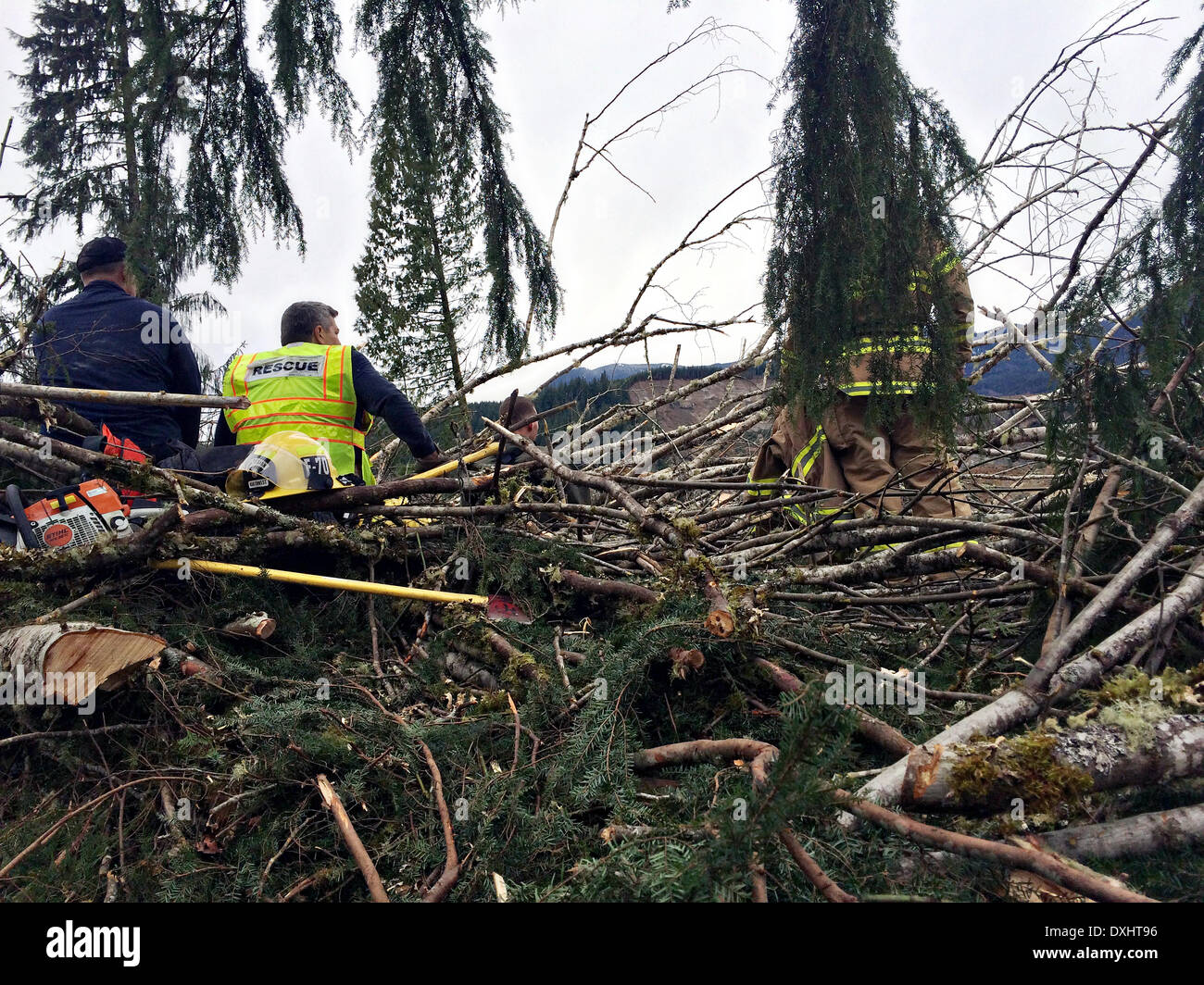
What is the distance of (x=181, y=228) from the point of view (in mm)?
3699

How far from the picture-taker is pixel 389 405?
412 centimetres

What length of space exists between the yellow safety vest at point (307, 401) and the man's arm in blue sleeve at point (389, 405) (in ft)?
0.14

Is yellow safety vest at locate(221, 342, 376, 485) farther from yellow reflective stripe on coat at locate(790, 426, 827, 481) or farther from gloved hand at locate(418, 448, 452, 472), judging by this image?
yellow reflective stripe on coat at locate(790, 426, 827, 481)

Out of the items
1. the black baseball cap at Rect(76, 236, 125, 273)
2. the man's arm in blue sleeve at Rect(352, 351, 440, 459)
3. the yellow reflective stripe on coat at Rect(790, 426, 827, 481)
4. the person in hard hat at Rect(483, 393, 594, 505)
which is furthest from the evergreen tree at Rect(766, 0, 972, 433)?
the black baseball cap at Rect(76, 236, 125, 273)

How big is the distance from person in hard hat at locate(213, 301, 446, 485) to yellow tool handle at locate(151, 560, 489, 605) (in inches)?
36.2

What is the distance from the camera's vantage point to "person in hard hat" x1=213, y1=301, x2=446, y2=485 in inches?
163

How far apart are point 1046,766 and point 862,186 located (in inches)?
71.6

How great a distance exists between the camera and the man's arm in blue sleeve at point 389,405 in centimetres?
412

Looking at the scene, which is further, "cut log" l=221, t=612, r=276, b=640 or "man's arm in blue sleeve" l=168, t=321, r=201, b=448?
"man's arm in blue sleeve" l=168, t=321, r=201, b=448

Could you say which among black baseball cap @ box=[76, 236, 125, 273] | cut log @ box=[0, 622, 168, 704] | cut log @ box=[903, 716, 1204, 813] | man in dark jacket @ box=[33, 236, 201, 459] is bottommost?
cut log @ box=[903, 716, 1204, 813]

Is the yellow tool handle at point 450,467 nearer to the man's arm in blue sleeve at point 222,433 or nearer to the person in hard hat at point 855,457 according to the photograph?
the man's arm in blue sleeve at point 222,433
